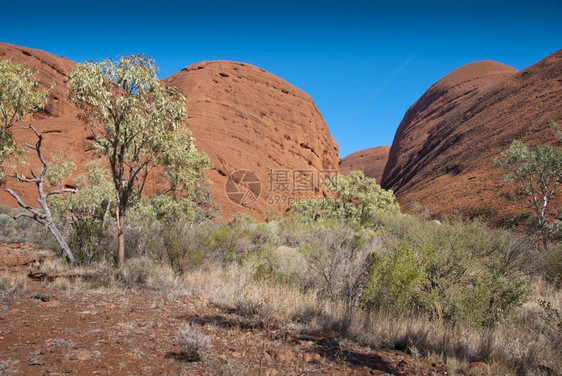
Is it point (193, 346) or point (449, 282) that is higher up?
point (449, 282)

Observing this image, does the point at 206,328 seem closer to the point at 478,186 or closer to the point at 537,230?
the point at 537,230

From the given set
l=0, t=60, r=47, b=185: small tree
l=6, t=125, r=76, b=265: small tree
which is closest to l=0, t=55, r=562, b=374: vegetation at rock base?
l=6, t=125, r=76, b=265: small tree

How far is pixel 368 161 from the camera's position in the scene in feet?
397

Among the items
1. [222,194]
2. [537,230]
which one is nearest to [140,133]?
[537,230]

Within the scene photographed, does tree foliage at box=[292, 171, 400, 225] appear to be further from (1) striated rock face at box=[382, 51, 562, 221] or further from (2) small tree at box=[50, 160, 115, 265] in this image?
(1) striated rock face at box=[382, 51, 562, 221]

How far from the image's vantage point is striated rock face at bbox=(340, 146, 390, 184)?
115025mm

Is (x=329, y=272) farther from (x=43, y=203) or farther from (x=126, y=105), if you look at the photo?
(x=43, y=203)

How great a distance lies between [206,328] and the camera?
173 inches

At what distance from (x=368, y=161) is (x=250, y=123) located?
262 feet

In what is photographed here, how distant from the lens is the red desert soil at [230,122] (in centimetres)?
3456

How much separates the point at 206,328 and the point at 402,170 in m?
69.1

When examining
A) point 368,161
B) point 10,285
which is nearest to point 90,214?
point 10,285
